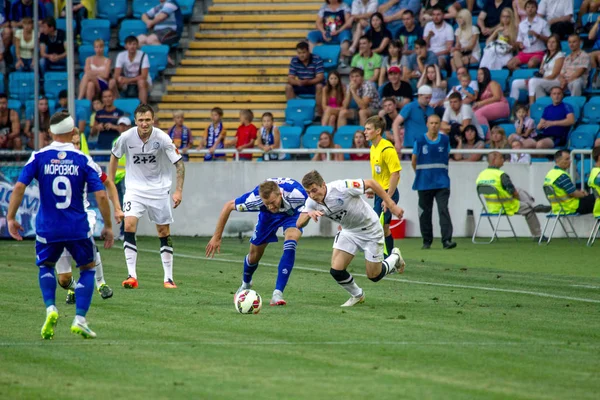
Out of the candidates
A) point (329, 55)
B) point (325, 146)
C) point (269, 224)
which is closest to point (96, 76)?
point (329, 55)

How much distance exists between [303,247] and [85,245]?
38.8 ft

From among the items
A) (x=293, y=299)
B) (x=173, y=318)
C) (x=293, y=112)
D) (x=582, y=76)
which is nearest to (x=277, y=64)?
(x=293, y=112)

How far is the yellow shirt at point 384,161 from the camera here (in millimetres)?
16297

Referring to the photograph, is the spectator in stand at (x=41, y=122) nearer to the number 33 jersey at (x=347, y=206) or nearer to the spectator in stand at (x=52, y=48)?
the spectator in stand at (x=52, y=48)

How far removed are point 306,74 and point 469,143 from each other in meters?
4.65

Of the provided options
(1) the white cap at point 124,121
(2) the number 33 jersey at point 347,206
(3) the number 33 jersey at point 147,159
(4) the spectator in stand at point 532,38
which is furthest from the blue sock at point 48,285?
(4) the spectator in stand at point 532,38

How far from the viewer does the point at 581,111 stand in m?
23.3

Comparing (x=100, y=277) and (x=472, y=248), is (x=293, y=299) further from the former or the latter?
(x=472, y=248)

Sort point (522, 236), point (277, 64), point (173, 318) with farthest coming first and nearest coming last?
1. point (277, 64)
2. point (522, 236)
3. point (173, 318)

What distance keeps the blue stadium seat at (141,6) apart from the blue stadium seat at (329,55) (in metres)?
5.18

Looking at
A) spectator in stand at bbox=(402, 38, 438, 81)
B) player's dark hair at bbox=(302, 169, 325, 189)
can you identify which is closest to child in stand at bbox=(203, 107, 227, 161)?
spectator in stand at bbox=(402, 38, 438, 81)

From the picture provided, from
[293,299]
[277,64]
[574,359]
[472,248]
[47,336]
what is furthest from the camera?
[277,64]

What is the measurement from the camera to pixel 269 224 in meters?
12.4

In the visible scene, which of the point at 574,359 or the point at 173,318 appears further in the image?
the point at 173,318
